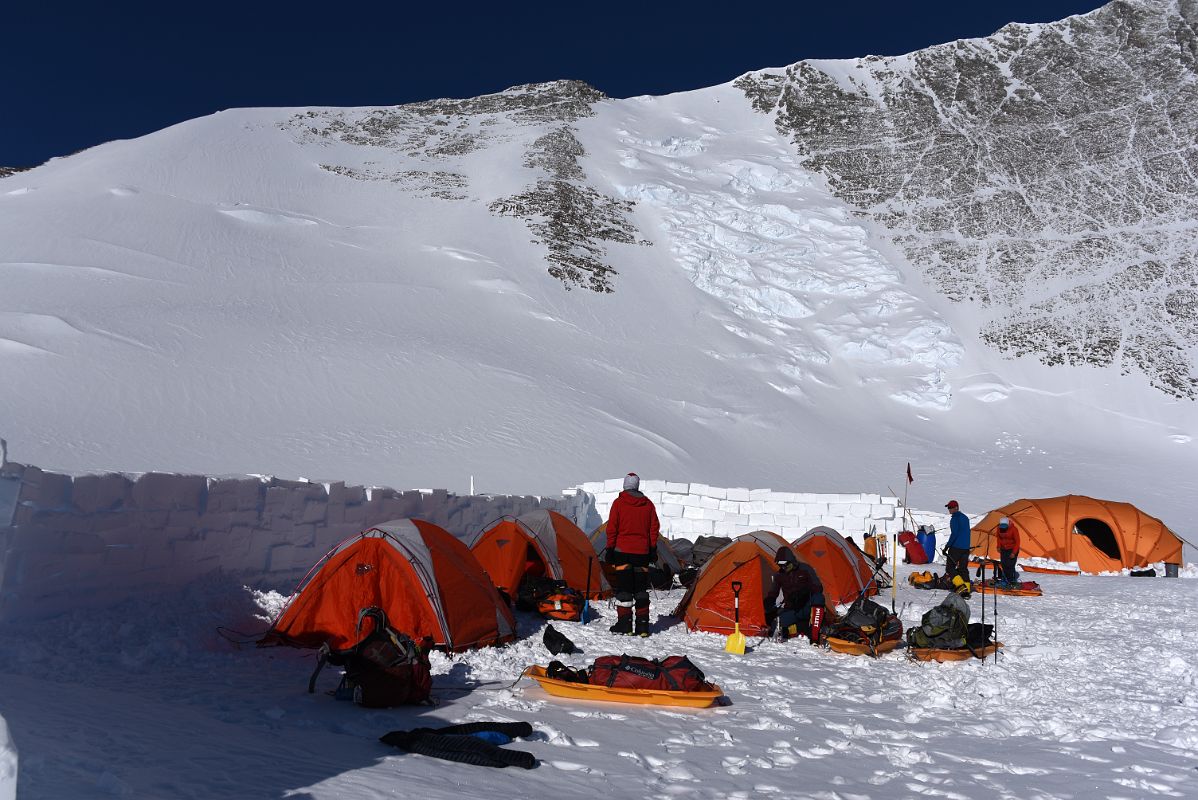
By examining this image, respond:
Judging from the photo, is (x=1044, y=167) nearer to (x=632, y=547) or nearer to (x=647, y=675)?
(x=632, y=547)

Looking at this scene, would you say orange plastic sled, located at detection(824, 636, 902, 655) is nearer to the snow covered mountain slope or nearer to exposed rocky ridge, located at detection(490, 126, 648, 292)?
the snow covered mountain slope

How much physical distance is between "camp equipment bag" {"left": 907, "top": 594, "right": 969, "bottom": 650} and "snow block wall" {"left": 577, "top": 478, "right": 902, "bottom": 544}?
858cm

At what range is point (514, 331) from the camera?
3350 centimetres

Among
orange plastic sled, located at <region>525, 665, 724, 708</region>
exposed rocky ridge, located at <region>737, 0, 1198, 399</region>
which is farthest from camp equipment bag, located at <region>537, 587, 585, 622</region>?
exposed rocky ridge, located at <region>737, 0, 1198, 399</region>

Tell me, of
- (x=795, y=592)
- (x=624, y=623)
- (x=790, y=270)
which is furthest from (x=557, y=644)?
(x=790, y=270)

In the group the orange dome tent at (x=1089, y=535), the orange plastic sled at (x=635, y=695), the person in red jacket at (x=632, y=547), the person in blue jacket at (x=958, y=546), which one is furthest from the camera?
the orange dome tent at (x=1089, y=535)

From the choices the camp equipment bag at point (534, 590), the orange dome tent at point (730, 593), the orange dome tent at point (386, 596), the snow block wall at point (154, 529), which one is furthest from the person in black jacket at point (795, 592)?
the snow block wall at point (154, 529)

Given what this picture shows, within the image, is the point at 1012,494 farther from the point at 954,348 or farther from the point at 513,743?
the point at 513,743

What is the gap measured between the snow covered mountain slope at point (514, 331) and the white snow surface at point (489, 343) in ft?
0.46

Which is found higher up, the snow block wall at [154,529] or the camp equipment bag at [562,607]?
the snow block wall at [154,529]

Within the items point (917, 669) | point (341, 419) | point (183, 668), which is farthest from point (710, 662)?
point (341, 419)

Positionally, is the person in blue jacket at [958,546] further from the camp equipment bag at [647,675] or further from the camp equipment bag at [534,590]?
the camp equipment bag at [647,675]

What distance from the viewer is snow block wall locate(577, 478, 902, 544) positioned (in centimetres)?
1720

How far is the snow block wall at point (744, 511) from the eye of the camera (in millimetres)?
17203
